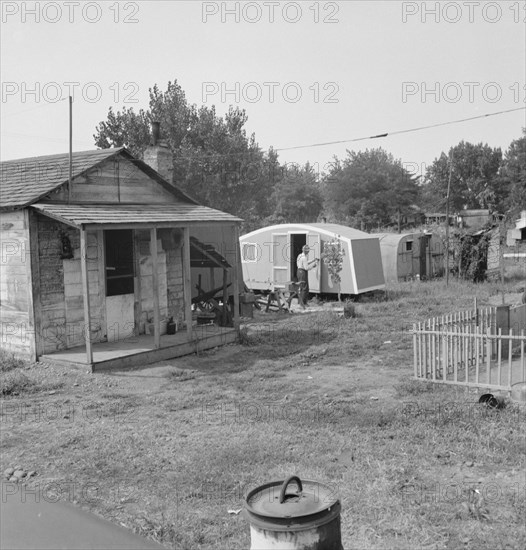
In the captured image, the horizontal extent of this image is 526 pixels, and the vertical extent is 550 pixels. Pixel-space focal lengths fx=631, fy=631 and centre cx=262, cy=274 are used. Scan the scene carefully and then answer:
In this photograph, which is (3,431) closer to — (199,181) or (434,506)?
(434,506)

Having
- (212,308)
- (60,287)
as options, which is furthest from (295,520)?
(212,308)

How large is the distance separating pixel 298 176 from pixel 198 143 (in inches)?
1217

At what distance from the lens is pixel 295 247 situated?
76.9ft

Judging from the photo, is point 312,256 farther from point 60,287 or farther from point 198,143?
point 198,143

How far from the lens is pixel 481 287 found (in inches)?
952

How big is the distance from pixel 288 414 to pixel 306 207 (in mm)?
63996

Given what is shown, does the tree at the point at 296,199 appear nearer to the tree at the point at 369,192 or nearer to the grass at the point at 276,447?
the tree at the point at 369,192

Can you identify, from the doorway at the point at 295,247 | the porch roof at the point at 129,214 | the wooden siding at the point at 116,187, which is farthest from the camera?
the doorway at the point at 295,247

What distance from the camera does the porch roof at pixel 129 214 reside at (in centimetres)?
1120

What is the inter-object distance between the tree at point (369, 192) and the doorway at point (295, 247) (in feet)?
120

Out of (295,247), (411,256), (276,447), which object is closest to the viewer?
(276,447)

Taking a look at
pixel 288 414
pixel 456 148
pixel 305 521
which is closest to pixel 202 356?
pixel 288 414

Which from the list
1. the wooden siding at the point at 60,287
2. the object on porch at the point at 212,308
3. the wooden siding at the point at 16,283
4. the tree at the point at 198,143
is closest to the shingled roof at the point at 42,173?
the wooden siding at the point at 16,283

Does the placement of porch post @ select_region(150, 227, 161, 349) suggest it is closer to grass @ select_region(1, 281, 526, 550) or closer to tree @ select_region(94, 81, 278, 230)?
grass @ select_region(1, 281, 526, 550)
